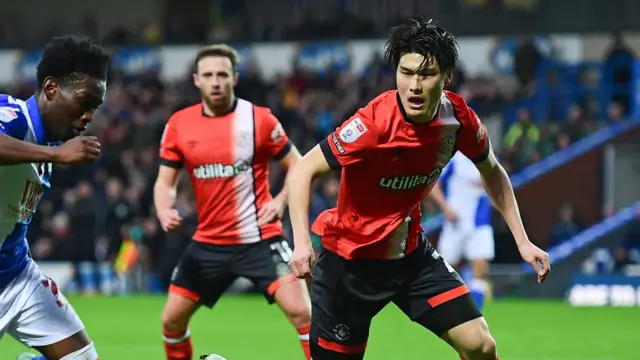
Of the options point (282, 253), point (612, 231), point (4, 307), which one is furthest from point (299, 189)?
point (612, 231)

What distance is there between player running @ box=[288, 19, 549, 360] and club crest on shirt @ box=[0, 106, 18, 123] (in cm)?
131

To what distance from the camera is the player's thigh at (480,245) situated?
1260 centimetres

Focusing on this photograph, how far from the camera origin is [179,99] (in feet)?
80.4

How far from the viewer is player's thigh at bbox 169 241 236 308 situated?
24.3ft

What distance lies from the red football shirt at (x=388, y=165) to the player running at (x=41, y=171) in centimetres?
116

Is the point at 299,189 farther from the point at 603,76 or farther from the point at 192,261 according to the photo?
the point at 603,76

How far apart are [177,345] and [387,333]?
14.9 ft

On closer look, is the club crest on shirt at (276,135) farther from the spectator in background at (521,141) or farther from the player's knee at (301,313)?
the spectator in background at (521,141)

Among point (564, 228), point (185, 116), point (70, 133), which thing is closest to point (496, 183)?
point (70, 133)

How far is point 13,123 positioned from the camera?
16.0 feet

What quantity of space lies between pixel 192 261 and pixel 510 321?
20.7 feet

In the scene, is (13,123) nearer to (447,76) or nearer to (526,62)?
(447,76)

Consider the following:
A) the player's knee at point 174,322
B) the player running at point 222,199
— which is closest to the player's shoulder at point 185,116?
the player running at point 222,199

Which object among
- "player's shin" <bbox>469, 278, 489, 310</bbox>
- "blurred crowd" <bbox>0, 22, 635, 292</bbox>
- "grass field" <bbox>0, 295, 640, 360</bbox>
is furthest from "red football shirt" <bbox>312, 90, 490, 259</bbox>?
"blurred crowd" <bbox>0, 22, 635, 292</bbox>
